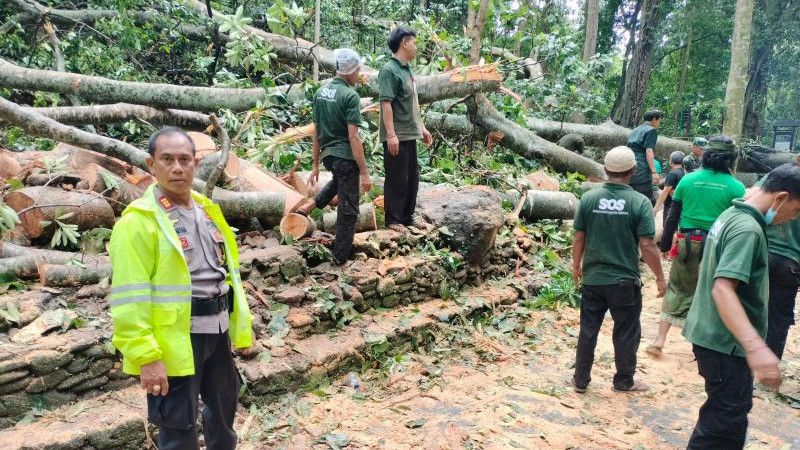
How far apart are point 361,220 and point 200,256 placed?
10.2ft

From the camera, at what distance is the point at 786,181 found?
8.66ft

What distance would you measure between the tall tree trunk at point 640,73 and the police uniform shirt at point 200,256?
17.2 metres

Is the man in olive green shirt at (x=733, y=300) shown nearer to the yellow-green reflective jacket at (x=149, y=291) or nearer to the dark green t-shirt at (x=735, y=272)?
the dark green t-shirt at (x=735, y=272)

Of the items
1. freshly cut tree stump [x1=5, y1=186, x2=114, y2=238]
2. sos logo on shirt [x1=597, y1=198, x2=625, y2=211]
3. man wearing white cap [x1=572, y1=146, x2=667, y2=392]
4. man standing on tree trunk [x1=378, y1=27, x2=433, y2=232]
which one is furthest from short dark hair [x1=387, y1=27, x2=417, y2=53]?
freshly cut tree stump [x1=5, y1=186, x2=114, y2=238]

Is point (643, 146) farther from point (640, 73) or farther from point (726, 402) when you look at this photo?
point (640, 73)

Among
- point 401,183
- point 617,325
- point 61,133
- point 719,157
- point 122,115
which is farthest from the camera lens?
point 122,115

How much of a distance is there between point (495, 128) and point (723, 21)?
17.3m

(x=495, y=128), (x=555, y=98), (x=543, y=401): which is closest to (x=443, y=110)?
(x=495, y=128)

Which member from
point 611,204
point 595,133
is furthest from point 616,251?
point 595,133

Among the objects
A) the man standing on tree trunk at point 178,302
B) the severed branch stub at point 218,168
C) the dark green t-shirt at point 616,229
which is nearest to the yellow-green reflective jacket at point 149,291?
the man standing on tree trunk at point 178,302

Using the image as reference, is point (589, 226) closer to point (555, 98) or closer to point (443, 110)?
point (443, 110)

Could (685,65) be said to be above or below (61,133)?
above

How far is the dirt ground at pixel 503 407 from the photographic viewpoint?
360cm

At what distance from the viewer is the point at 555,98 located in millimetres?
12305
